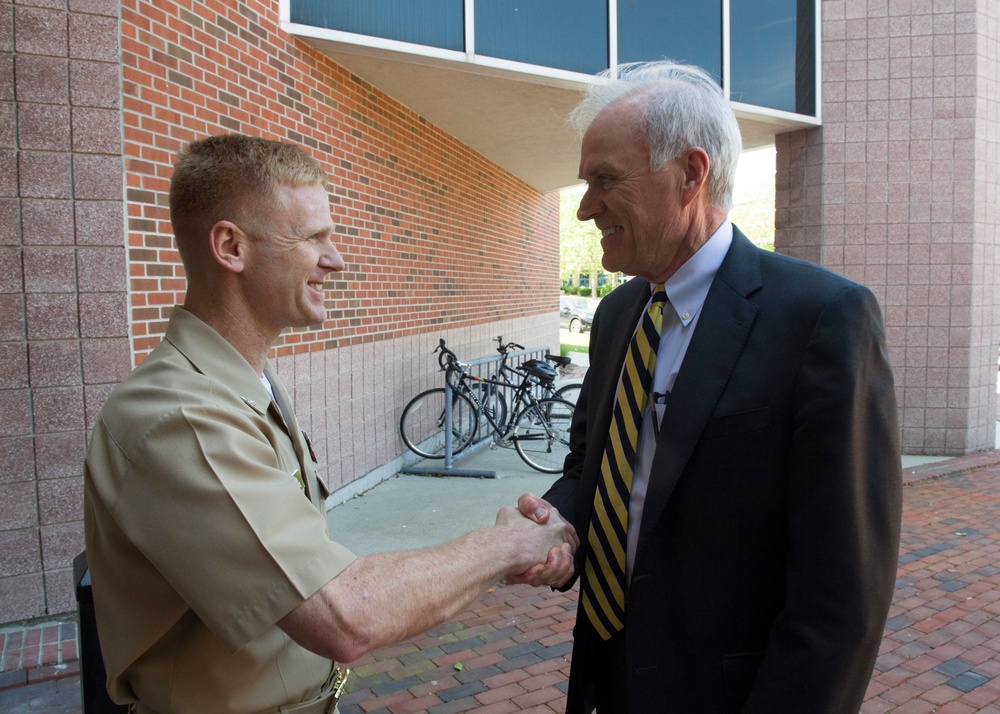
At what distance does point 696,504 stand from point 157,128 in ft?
12.5

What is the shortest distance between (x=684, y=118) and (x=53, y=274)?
336cm

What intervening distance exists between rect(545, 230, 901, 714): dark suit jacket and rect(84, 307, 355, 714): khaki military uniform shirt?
2.50 feet

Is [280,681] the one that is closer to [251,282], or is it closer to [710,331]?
[251,282]

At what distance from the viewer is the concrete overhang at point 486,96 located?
603cm

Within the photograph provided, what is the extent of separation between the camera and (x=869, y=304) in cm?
158

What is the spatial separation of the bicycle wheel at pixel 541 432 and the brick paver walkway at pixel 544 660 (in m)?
2.96

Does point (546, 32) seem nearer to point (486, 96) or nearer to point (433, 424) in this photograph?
point (486, 96)

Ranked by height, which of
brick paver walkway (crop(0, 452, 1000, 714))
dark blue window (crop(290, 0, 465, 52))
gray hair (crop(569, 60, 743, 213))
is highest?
dark blue window (crop(290, 0, 465, 52))

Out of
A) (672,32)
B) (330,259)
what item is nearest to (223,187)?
(330,259)

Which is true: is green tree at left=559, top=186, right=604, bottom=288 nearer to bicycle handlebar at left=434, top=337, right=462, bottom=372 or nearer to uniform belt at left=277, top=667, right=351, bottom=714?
bicycle handlebar at left=434, top=337, right=462, bottom=372

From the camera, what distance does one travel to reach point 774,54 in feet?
27.3

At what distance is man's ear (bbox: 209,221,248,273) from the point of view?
1714 millimetres

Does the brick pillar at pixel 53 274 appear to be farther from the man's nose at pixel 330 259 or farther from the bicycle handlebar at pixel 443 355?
the bicycle handlebar at pixel 443 355

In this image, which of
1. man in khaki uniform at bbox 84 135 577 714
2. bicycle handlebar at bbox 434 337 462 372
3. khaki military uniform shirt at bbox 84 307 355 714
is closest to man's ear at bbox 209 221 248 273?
man in khaki uniform at bbox 84 135 577 714
